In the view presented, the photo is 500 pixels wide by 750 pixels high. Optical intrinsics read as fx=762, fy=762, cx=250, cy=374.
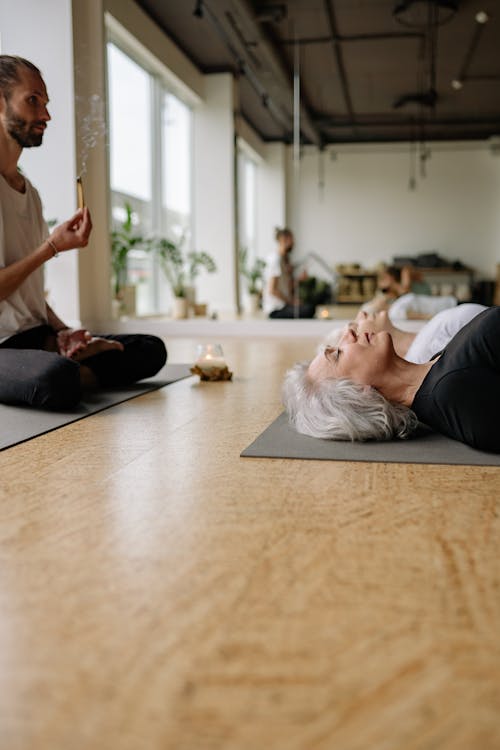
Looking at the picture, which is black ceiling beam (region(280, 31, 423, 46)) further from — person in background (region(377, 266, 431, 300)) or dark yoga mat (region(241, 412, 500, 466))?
dark yoga mat (region(241, 412, 500, 466))

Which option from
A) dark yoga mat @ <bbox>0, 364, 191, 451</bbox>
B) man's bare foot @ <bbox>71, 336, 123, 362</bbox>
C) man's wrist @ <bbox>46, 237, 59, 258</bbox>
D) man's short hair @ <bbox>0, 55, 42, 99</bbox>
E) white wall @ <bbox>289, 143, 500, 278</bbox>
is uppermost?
man's short hair @ <bbox>0, 55, 42, 99</bbox>

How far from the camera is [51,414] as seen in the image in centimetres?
237

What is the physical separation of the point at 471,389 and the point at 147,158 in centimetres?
446

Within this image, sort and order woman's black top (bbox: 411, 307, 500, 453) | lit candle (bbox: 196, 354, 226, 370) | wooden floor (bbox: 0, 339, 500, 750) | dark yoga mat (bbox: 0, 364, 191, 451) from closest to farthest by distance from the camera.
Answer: wooden floor (bbox: 0, 339, 500, 750), woman's black top (bbox: 411, 307, 500, 453), dark yoga mat (bbox: 0, 364, 191, 451), lit candle (bbox: 196, 354, 226, 370)

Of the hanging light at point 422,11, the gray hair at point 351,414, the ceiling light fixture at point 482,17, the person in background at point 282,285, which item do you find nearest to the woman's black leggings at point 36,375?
the gray hair at point 351,414

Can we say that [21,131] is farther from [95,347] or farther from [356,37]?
[356,37]

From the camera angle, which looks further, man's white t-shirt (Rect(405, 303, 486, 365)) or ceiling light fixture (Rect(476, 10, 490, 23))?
ceiling light fixture (Rect(476, 10, 490, 23))

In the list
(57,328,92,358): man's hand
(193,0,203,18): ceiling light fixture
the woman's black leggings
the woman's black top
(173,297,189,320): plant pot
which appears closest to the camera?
the woman's black top

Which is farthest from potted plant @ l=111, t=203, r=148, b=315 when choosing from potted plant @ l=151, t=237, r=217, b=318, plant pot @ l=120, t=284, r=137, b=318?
potted plant @ l=151, t=237, r=217, b=318

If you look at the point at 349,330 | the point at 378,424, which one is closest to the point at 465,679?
the point at 378,424

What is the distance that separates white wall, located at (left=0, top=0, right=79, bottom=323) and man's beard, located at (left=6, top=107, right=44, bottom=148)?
2.67m

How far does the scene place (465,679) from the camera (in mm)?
780

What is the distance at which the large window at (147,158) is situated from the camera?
5.39 m

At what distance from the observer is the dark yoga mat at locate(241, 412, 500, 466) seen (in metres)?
1.74
